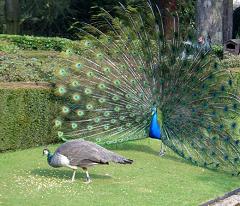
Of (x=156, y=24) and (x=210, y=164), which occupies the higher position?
(x=156, y=24)

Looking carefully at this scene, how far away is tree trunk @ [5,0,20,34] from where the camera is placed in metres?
28.2

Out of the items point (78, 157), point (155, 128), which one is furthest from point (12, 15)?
point (78, 157)

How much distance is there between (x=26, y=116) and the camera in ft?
39.5

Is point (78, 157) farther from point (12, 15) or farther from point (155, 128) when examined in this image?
point (12, 15)

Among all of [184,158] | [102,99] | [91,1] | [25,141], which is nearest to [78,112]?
[102,99]

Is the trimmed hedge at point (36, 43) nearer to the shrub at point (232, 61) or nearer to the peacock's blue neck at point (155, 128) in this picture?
the shrub at point (232, 61)

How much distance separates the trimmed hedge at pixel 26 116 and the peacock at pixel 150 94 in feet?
1.60

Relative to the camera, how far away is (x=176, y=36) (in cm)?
1184

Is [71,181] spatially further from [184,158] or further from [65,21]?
[65,21]

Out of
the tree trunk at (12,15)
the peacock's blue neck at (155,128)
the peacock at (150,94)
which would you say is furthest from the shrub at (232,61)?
the tree trunk at (12,15)

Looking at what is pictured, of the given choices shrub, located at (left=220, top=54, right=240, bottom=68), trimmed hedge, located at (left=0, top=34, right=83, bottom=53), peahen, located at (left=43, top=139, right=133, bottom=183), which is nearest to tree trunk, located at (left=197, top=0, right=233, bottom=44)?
shrub, located at (left=220, top=54, right=240, bottom=68)

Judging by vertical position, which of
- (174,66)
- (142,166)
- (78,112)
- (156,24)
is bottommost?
(142,166)

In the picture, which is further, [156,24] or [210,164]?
[156,24]

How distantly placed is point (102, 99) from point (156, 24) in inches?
81.9
